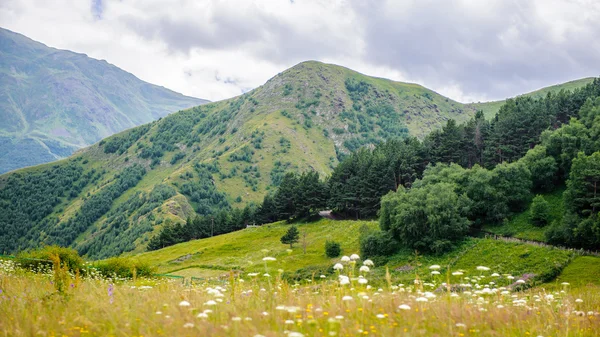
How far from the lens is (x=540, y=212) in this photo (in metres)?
72.9

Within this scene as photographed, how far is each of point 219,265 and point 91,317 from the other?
8090cm

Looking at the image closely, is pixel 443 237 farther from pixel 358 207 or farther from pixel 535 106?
pixel 535 106

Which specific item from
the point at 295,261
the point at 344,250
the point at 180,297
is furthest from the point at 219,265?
the point at 180,297

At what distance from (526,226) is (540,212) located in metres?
3.46

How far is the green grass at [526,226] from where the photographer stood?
234 feet

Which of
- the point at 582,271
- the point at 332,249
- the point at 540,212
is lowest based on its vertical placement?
the point at 332,249

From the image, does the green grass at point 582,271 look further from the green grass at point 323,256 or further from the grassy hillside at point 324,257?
the green grass at point 323,256

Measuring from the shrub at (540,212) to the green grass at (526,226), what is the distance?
1096mm

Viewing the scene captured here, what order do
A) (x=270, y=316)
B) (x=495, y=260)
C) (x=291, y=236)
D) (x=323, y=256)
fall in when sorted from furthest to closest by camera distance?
(x=291, y=236) < (x=323, y=256) < (x=495, y=260) < (x=270, y=316)

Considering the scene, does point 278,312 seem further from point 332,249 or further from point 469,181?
point 469,181

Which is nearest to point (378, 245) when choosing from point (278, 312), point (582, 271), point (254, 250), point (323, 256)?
point (323, 256)

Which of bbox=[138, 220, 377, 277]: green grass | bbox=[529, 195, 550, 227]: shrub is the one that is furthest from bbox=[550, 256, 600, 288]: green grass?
bbox=[138, 220, 377, 277]: green grass

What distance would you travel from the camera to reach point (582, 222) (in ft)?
200

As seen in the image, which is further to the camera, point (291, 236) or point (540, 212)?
point (291, 236)
